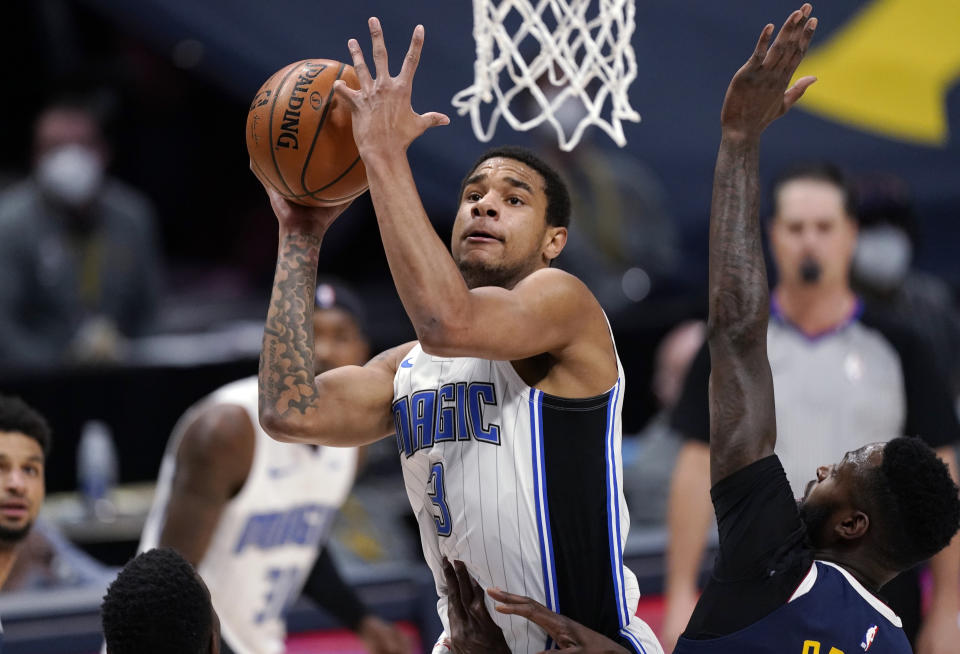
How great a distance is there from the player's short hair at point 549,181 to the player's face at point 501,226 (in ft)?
0.06

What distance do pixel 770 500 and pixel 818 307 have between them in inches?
89.3

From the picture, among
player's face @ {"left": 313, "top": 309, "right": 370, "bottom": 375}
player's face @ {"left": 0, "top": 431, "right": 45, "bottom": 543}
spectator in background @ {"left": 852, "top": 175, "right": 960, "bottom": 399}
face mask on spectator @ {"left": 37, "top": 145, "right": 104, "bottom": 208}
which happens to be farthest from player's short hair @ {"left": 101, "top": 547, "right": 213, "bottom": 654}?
face mask on spectator @ {"left": 37, "top": 145, "right": 104, "bottom": 208}

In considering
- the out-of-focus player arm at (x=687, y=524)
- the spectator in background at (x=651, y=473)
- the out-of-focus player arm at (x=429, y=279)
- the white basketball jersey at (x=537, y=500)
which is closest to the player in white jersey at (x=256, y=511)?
the out-of-focus player arm at (x=687, y=524)

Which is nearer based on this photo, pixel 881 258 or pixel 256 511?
pixel 256 511

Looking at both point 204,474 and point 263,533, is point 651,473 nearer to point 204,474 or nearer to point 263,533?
point 263,533

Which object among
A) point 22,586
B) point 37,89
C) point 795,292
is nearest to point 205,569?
point 22,586

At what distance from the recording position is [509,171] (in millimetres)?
3469

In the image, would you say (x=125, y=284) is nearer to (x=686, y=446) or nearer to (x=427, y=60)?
(x=427, y=60)

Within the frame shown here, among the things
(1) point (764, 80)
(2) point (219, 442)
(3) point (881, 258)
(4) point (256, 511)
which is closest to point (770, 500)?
(1) point (764, 80)

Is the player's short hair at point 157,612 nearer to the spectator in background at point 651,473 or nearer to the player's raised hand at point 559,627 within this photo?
the player's raised hand at point 559,627

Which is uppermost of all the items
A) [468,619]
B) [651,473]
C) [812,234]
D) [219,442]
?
[812,234]

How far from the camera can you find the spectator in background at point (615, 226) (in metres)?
8.90

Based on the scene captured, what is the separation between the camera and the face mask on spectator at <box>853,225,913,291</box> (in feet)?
26.0

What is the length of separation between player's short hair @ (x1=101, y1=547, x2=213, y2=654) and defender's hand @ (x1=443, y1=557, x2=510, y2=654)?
2.63 ft
